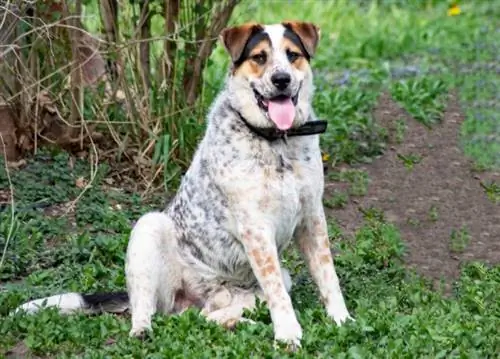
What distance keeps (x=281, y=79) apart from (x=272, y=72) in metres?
0.06

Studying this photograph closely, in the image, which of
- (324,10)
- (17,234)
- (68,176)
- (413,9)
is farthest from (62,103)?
(413,9)

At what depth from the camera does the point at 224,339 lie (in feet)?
21.3

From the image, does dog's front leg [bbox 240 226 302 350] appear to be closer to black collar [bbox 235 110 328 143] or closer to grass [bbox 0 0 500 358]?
grass [bbox 0 0 500 358]

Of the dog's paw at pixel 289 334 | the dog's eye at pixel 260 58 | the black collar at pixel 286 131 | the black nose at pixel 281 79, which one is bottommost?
the dog's paw at pixel 289 334

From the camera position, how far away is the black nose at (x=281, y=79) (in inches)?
259

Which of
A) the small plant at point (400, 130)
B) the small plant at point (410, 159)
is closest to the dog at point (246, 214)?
the small plant at point (410, 159)

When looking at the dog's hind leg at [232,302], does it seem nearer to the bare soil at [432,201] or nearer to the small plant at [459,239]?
the bare soil at [432,201]

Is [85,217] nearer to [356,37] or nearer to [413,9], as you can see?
[356,37]

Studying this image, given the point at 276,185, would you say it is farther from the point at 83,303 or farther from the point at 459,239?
the point at 459,239

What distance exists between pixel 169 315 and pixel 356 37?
763 cm

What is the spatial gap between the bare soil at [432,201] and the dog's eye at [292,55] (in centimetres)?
205

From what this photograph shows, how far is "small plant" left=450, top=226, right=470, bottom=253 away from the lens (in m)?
8.59

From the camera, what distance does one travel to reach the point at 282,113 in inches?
263

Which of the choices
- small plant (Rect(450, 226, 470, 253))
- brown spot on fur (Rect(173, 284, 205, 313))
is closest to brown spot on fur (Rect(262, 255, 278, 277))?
brown spot on fur (Rect(173, 284, 205, 313))
